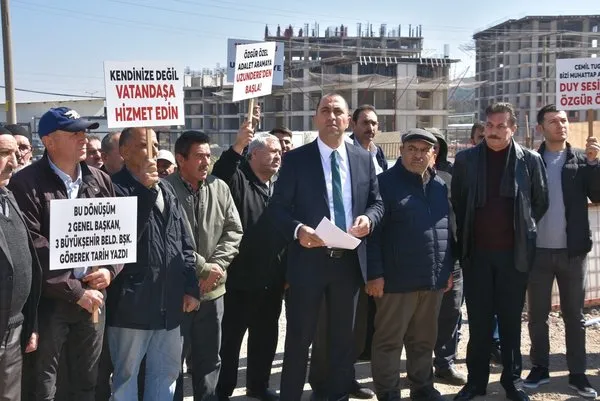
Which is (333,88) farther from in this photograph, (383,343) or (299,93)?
(383,343)

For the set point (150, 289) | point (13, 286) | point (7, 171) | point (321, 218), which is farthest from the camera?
point (321, 218)

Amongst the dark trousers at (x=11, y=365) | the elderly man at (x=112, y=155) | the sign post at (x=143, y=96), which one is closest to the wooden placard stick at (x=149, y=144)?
the sign post at (x=143, y=96)

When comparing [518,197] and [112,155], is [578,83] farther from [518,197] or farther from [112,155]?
[112,155]

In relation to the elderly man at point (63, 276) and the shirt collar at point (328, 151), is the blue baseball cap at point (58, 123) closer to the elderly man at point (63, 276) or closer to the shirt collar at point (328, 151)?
the elderly man at point (63, 276)

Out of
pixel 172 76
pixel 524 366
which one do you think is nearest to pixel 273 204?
pixel 172 76

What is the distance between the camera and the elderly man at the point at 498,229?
4.98 metres

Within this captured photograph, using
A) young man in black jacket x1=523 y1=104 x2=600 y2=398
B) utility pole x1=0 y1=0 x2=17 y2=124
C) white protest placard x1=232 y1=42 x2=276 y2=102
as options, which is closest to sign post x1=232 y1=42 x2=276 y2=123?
white protest placard x1=232 y1=42 x2=276 y2=102

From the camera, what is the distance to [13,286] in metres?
3.37

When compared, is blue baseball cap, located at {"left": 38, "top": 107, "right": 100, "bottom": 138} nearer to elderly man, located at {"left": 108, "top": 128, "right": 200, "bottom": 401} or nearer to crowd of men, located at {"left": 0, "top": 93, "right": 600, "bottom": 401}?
crowd of men, located at {"left": 0, "top": 93, "right": 600, "bottom": 401}

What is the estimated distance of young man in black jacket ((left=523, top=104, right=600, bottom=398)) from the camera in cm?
537

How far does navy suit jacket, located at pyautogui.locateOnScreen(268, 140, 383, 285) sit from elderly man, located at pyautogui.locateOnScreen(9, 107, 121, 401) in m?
1.21

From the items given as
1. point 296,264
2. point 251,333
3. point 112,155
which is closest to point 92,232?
point 296,264

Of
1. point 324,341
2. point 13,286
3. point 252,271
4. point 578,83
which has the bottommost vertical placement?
point 324,341

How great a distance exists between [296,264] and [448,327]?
2.02 meters
